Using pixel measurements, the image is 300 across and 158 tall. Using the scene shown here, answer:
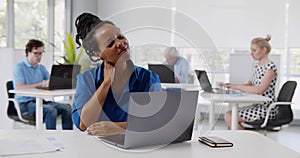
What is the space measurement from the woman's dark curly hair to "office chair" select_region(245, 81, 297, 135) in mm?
2498

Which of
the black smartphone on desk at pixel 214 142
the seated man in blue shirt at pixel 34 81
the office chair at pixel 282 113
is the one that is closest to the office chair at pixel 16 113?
the seated man in blue shirt at pixel 34 81

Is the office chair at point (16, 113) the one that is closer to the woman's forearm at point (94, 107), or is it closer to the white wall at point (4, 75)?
the white wall at point (4, 75)

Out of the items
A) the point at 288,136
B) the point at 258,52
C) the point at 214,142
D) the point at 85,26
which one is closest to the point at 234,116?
the point at 258,52

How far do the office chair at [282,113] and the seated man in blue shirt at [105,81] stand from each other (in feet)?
7.18

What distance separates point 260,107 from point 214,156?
2.63 m

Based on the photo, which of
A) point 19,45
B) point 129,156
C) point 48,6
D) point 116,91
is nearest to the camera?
point 129,156

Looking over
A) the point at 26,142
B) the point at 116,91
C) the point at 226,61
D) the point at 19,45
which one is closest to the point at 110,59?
the point at 116,91

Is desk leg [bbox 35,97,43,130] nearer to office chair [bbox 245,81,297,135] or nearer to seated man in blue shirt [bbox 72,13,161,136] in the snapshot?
office chair [bbox 245,81,297,135]

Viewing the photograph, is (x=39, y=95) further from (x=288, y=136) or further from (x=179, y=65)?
(x=288, y=136)

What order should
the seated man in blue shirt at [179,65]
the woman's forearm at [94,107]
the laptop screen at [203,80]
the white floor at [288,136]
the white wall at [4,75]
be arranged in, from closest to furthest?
the woman's forearm at [94,107] < the seated man in blue shirt at [179,65] < the laptop screen at [203,80] < the white wall at [4,75] < the white floor at [288,136]

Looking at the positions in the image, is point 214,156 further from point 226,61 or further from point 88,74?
point 226,61

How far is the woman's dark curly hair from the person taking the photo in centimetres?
157

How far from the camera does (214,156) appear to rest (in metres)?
1.33

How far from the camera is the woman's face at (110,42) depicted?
1446 mm
